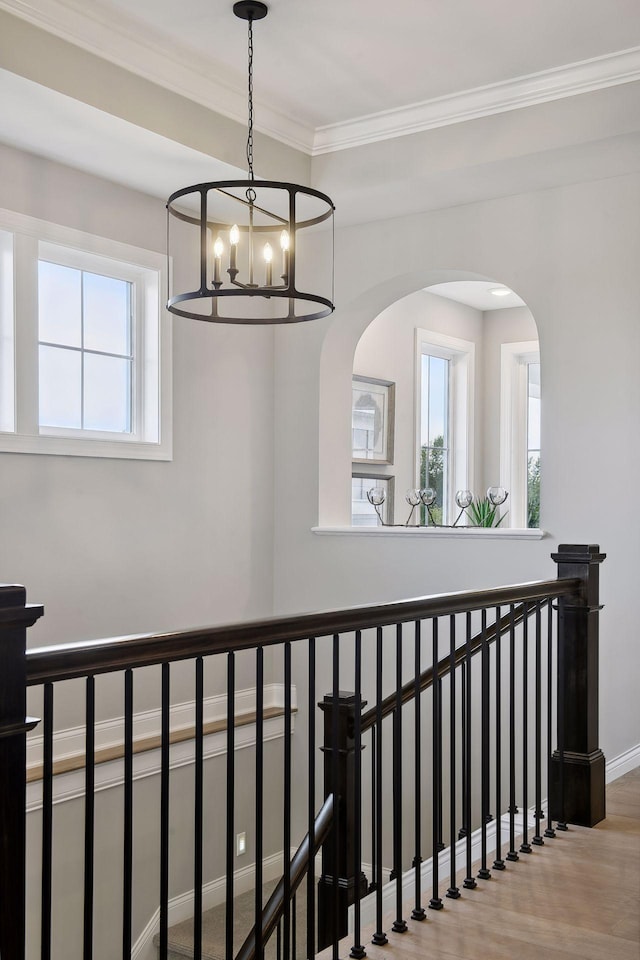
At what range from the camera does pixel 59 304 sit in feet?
14.6

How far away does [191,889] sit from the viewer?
4.96 meters

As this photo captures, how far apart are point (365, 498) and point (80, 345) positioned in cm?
276

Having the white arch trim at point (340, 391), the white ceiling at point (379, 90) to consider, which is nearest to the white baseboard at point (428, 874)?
the white arch trim at point (340, 391)

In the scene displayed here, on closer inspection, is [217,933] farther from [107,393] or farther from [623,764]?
[107,393]

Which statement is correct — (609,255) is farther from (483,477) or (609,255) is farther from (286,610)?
(483,477)

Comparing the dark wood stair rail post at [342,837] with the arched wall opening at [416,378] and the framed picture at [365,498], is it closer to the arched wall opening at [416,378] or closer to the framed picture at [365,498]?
the arched wall opening at [416,378]

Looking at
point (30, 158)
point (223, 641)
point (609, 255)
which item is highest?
point (30, 158)

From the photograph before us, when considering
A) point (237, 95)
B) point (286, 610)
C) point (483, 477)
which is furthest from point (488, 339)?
point (237, 95)

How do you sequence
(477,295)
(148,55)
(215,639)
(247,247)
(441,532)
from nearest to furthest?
1. (215,639)
2. (148,55)
3. (441,532)
4. (247,247)
5. (477,295)

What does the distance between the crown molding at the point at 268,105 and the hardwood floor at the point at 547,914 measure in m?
3.02

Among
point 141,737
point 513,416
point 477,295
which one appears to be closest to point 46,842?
point 141,737

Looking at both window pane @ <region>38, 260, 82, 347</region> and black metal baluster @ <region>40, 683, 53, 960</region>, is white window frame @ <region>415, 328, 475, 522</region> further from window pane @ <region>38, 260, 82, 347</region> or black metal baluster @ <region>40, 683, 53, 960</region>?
black metal baluster @ <region>40, 683, 53, 960</region>

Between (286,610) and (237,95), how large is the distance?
2811 mm

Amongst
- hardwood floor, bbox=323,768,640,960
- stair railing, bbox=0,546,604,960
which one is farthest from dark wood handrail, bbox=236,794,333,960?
hardwood floor, bbox=323,768,640,960
